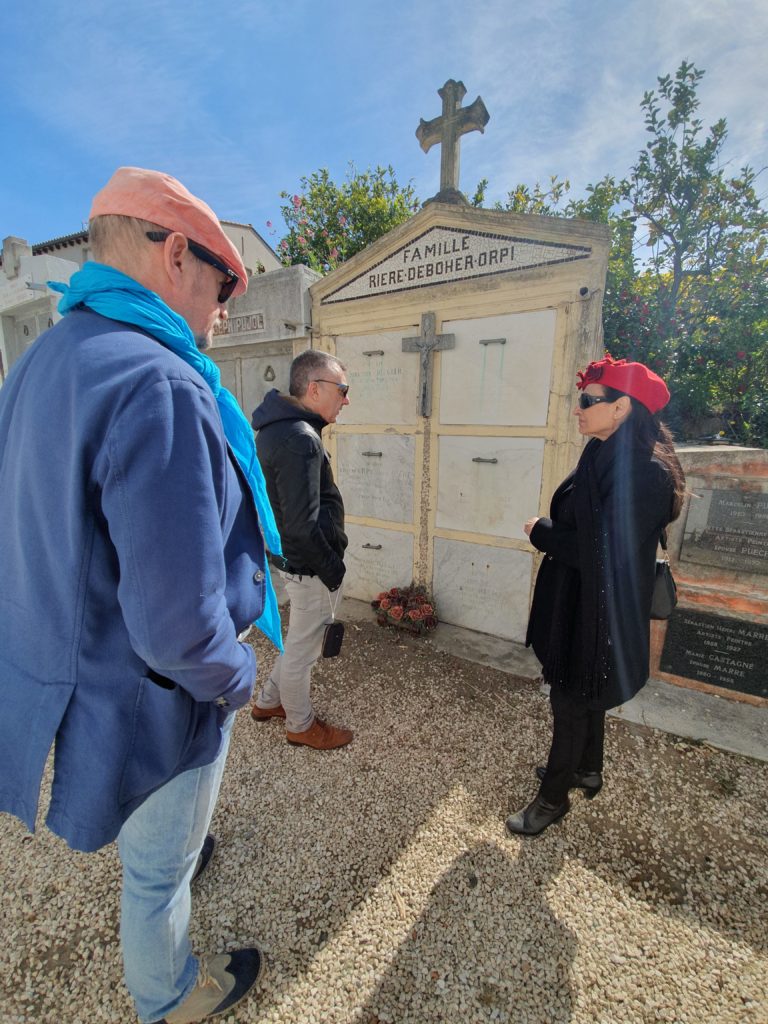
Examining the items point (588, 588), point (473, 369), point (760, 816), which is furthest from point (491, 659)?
point (473, 369)

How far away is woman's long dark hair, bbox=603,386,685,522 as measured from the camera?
189 cm

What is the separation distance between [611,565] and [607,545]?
0.09 meters

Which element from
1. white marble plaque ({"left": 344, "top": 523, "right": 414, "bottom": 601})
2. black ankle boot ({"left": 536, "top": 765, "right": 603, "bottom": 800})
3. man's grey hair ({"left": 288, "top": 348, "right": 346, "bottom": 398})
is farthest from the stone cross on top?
black ankle boot ({"left": 536, "top": 765, "right": 603, "bottom": 800})

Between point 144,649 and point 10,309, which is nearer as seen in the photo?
point 144,649

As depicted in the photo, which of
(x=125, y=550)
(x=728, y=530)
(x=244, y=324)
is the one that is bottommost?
(x=728, y=530)

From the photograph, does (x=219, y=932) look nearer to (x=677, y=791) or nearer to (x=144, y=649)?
(x=144, y=649)

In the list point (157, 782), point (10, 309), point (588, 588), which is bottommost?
point (157, 782)

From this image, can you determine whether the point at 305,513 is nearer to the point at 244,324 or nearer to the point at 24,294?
the point at 244,324

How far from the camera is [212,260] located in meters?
1.18

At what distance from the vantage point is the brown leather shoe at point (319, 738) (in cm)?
275

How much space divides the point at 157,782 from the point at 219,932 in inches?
49.9

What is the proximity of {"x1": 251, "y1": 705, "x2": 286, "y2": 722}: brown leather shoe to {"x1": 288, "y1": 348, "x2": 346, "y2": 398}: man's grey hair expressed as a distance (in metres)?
1.99

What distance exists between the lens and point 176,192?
108 centimetres

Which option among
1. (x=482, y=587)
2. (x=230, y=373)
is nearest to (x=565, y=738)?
(x=482, y=587)
